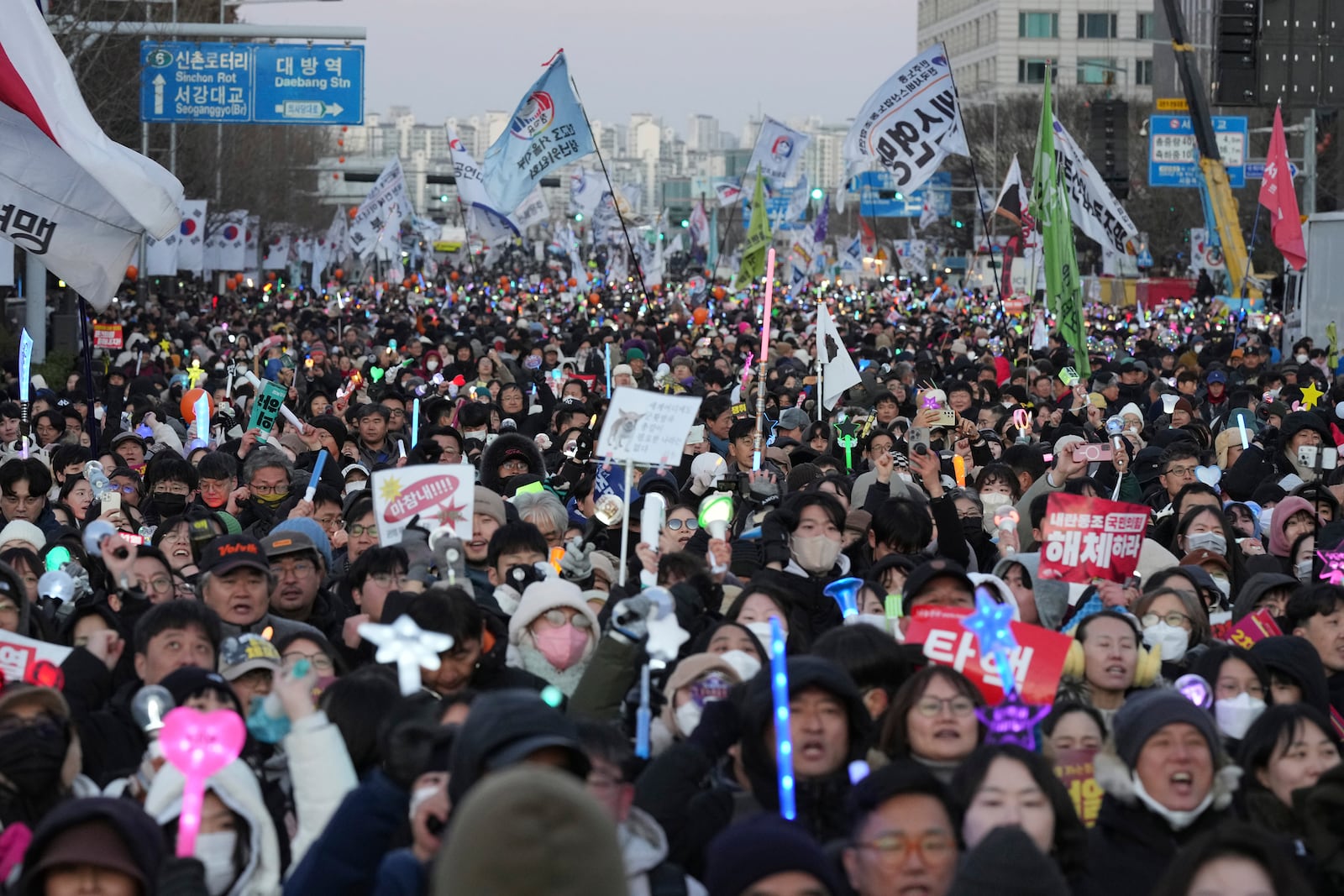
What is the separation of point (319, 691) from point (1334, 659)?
11.6ft

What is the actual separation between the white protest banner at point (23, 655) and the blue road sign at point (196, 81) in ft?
72.6

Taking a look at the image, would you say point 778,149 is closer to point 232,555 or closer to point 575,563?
point 575,563

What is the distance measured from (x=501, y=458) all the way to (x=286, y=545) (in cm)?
331

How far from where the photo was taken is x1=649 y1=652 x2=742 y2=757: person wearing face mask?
5.59 meters

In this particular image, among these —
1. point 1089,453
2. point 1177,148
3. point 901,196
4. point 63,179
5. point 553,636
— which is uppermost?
point 901,196

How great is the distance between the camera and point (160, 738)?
14.7 feet

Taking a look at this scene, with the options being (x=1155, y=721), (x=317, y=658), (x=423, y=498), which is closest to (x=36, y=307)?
(x=423, y=498)

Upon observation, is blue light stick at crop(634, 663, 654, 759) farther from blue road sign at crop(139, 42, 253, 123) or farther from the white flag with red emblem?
blue road sign at crop(139, 42, 253, 123)

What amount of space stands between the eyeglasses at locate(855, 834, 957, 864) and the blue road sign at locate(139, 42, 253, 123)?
24518 mm

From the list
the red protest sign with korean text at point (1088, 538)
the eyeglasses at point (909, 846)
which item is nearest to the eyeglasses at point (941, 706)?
the eyeglasses at point (909, 846)

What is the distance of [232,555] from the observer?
24.1 ft

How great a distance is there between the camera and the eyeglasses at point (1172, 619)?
7.02 m

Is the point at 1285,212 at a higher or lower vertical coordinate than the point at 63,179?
higher

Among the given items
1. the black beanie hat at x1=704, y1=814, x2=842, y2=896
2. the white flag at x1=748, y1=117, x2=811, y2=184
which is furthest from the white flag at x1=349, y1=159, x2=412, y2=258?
the black beanie hat at x1=704, y1=814, x2=842, y2=896
